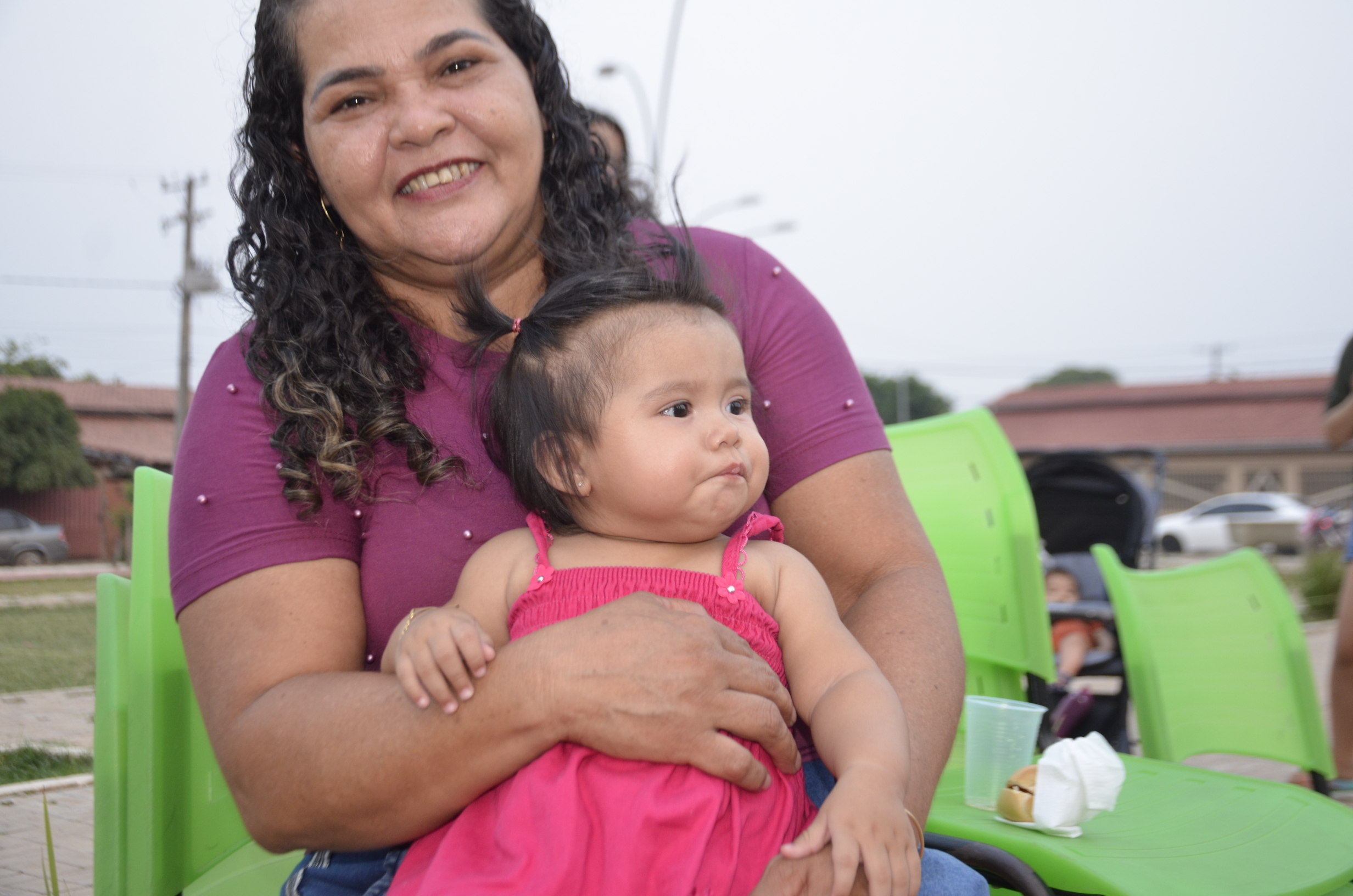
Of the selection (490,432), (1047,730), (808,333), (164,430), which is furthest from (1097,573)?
(164,430)

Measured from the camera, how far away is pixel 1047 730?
3.38 m

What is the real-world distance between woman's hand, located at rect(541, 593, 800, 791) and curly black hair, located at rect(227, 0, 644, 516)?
0.49m

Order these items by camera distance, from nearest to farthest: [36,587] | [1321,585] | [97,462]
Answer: [36,587]
[97,462]
[1321,585]

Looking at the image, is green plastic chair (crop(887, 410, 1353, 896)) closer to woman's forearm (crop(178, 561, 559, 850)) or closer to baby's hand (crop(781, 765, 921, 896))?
baby's hand (crop(781, 765, 921, 896))

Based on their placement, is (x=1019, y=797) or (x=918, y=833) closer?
(x=918, y=833)

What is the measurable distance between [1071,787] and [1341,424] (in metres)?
3.24

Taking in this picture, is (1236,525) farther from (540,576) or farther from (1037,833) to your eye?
(540,576)

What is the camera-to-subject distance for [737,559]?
1515mm

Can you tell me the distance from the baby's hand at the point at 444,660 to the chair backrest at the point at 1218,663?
233 centimetres

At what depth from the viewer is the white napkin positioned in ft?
6.40

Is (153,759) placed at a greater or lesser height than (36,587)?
greater

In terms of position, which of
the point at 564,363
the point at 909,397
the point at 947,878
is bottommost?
the point at 909,397

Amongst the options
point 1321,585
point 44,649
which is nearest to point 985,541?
point 44,649

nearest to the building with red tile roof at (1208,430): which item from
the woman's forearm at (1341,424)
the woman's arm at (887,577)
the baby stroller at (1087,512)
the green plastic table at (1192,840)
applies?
the baby stroller at (1087,512)
